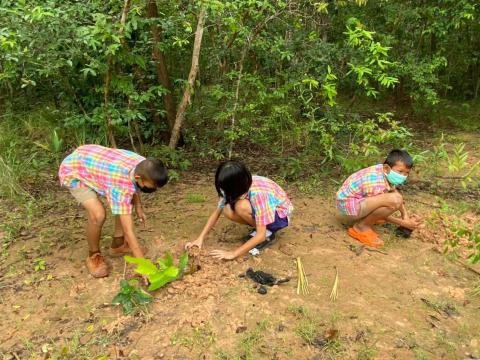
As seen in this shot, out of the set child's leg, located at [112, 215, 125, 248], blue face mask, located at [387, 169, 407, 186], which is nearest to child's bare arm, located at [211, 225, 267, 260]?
child's leg, located at [112, 215, 125, 248]

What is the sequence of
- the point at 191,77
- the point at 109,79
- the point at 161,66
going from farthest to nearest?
the point at 161,66
the point at 191,77
the point at 109,79

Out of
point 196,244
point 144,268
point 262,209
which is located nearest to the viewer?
point 144,268

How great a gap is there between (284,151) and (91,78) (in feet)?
7.69

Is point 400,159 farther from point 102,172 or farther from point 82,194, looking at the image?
point 82,194

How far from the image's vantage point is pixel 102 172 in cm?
272

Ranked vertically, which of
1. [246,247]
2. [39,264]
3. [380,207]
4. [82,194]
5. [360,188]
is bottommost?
[39,264]

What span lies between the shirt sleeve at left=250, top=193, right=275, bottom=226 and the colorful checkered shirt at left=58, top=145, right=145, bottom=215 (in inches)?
32.6

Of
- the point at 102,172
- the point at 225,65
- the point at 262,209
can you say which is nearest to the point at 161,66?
the point at 225,65

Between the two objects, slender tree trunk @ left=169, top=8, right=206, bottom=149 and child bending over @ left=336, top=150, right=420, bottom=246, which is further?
slender tree trunk @ left=169, top=8, right=206, bottom=149

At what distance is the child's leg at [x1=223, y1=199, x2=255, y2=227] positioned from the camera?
9.78 ft

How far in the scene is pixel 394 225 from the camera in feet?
11.9

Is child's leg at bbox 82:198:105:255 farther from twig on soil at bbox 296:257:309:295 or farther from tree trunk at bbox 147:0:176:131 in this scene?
tree trunk at bbox 147:0:176:131

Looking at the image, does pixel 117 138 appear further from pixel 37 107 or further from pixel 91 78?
pixel 37 107

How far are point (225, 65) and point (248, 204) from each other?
2.16 m
